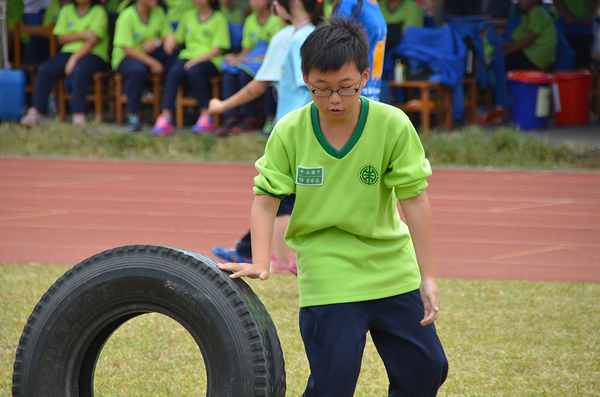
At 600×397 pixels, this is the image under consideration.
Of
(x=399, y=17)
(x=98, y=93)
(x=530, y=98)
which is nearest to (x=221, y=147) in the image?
(x=98, y=93)

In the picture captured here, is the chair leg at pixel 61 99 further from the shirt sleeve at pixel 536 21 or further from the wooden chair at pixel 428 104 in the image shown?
the shirt sleeve at pixel 536 21

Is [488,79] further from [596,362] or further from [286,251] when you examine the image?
[596,362]

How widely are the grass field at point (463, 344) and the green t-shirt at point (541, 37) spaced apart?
6936 millimetres

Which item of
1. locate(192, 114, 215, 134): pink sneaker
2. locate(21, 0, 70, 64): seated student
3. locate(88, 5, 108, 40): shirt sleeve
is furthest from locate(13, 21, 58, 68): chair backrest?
locate(192, 114, 215, 134): pink sneaker

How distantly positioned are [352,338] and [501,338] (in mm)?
1369

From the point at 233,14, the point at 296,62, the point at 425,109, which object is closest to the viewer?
the point at 296,62

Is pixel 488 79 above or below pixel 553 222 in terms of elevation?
above

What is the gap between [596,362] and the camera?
2.80 meters

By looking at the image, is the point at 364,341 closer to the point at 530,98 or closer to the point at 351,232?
the point at 351,232

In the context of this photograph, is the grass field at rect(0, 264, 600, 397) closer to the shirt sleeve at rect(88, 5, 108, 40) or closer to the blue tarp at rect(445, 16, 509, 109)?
the blue tarp at rect(445, 16, 509, 109)

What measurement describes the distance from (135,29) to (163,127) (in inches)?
55.7

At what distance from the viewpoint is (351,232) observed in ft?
6.42

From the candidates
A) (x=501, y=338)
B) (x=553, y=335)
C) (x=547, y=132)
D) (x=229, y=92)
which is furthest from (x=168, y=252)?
(x=547, y=132)

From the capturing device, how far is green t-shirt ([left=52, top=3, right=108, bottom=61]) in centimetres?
948
